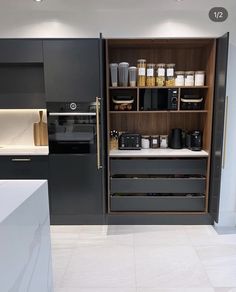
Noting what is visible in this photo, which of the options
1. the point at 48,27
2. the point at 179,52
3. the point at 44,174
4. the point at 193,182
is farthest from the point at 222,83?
the point at 44,174

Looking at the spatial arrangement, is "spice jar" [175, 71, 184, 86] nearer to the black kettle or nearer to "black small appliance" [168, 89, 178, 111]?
"black small appliance" [168, 89, 178, 111]

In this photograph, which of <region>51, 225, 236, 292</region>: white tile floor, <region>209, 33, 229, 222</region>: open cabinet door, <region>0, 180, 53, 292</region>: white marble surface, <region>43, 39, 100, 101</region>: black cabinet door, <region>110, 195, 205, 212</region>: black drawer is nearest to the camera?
<region>0, 180, 53, 292</region>: white marble surface

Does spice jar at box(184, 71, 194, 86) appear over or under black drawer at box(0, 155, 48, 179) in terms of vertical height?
over

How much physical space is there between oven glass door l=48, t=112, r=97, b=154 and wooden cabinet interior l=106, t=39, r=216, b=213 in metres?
0.31

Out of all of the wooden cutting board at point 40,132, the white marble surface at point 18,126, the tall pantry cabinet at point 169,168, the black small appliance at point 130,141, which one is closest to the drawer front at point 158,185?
the tall pantry cabinet at point 169,168

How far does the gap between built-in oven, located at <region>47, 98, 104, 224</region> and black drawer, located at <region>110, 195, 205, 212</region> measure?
0.78 ft

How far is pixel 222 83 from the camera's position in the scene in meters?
2.73

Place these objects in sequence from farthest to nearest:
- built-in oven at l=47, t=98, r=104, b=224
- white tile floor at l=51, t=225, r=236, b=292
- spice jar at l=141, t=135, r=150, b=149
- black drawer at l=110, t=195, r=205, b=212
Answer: spice jar at l=141, t=135, r=150, b=149
black drawer at l=110, t=195, r=205, b=212
built-in oven at l=47, t=98, r=104, b=224
white tile floor at l=51, t=225, r=236, b=292

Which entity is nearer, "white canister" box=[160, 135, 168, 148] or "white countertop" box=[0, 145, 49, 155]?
"white countertop" box=[0, 145, 49, 155]

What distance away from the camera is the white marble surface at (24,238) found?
1.20 meters

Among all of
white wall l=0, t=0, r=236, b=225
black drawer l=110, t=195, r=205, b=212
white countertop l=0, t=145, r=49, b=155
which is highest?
white wall l=0, t=0, r=236, b=225

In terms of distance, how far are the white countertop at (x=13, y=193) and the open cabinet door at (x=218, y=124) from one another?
6.49 feet

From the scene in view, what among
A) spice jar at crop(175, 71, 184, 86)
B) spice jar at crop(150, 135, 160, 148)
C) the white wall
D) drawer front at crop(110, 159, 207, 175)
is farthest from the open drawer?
the white wall

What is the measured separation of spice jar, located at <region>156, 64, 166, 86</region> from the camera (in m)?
3.11
